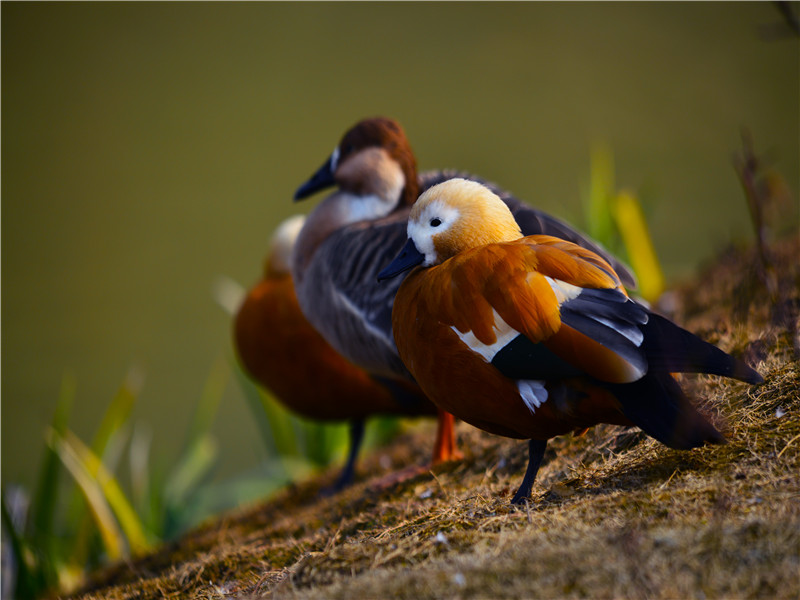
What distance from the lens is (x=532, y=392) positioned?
5.78ft

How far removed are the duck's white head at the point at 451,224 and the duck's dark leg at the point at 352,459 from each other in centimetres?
185

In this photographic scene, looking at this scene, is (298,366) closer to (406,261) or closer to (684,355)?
(406,261)

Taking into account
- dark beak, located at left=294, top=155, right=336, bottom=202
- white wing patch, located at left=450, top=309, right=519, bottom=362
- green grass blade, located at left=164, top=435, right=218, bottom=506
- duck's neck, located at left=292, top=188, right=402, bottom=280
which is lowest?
green grass blade, located at left=164, top=435, right=218, bottom=506

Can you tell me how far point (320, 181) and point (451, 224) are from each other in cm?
163

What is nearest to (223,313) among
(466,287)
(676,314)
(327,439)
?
(327,439)

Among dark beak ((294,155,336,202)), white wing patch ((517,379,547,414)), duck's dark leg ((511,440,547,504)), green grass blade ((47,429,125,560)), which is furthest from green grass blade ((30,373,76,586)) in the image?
white wing patch ((517,379,547,414))

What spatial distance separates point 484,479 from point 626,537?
1085 mm

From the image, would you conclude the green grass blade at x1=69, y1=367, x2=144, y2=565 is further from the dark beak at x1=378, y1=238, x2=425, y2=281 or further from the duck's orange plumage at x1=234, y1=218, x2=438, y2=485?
the dark beak at x1=378, y1=238, x2=425, y2=281

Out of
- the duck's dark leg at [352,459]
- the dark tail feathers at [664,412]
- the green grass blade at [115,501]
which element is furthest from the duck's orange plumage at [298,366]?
the dark tail feathers at [664,412]

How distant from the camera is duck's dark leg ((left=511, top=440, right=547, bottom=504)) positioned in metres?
1.91

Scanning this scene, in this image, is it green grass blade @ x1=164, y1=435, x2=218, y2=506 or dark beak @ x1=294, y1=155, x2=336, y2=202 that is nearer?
dark beak @ x1=294, y1=155, x2=336, y2=202

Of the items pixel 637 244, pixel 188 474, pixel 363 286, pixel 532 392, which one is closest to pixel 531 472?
pixel 532 392

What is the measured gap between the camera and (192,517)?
4.53 metres

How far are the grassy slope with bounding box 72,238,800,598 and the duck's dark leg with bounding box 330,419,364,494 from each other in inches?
25.2
